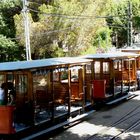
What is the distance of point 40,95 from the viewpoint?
1595 cm

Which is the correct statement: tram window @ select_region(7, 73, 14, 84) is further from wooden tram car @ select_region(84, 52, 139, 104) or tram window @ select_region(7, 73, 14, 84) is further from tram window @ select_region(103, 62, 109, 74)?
tram window @ select_region(103, 62, 109, 74)

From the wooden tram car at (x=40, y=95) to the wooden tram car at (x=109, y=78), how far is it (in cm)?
324

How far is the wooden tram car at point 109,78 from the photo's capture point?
22697mm

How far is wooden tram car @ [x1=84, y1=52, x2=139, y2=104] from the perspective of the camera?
74.5 feet

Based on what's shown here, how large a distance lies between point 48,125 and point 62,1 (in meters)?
23.9

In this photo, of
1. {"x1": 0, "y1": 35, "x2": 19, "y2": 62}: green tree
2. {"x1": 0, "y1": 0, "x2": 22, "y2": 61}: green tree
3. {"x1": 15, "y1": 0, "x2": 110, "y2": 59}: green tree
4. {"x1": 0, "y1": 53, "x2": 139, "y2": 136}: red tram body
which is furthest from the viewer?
{"x1": 0, "y1": 0, "x2": 22, "y2": 61}: green tree

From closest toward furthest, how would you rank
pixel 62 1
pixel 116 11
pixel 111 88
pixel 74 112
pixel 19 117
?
pixel 19 117, pixel 74 112, pixel 111 88, pixel 62 1, pixel 116 11

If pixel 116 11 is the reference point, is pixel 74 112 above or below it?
below

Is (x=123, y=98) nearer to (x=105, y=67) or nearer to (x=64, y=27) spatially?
(x=105, y=67)

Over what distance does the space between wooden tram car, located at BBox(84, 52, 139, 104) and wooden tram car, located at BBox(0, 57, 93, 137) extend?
3.24 m

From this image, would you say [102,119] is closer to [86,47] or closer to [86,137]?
[86,137]

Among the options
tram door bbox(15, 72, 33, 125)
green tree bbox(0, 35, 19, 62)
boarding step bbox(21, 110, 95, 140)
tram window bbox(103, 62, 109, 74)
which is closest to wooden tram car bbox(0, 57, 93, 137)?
tram door bbox(15, 72, 33, 125)

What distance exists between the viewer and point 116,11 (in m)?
74.0

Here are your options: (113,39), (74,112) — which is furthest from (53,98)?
(113,39)
